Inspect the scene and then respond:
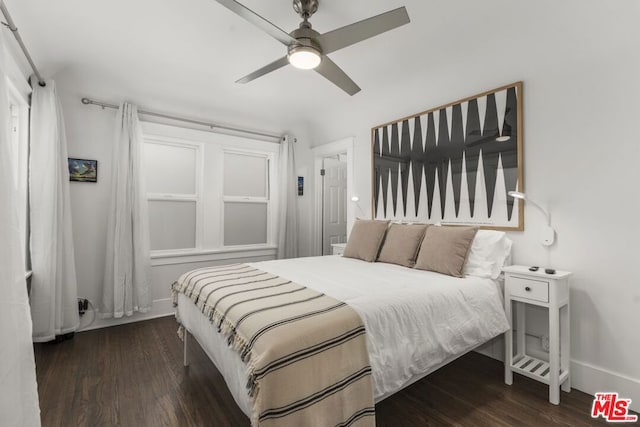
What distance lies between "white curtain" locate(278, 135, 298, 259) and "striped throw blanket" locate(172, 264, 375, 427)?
2.65m

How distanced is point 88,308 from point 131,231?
871 mm

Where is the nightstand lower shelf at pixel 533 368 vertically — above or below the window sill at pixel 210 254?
below

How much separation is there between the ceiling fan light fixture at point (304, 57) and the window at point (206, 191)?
225cm

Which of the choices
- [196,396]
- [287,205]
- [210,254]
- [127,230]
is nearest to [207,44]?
[127,230]

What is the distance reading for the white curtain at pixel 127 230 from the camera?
121 inches

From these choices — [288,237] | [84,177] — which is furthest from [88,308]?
[288,237]

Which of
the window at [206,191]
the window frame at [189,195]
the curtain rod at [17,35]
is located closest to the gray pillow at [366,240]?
A: the window at [206,191]

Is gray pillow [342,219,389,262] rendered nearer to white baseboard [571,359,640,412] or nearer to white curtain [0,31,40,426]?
white baseboard [571,359,640,412]

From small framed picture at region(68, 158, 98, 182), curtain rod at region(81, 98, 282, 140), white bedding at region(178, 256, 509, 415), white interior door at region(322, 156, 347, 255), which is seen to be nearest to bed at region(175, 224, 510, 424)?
white bedding at region(178, 256, 509, 415)

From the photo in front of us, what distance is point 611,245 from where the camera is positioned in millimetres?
1928

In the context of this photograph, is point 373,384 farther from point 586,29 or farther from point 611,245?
point 586,29

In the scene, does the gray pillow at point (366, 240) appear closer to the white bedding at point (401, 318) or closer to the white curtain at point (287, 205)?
the white bedding at point (401, 318)

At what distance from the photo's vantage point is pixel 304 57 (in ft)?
6.26

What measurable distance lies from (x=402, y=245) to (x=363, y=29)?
5.52 ft
